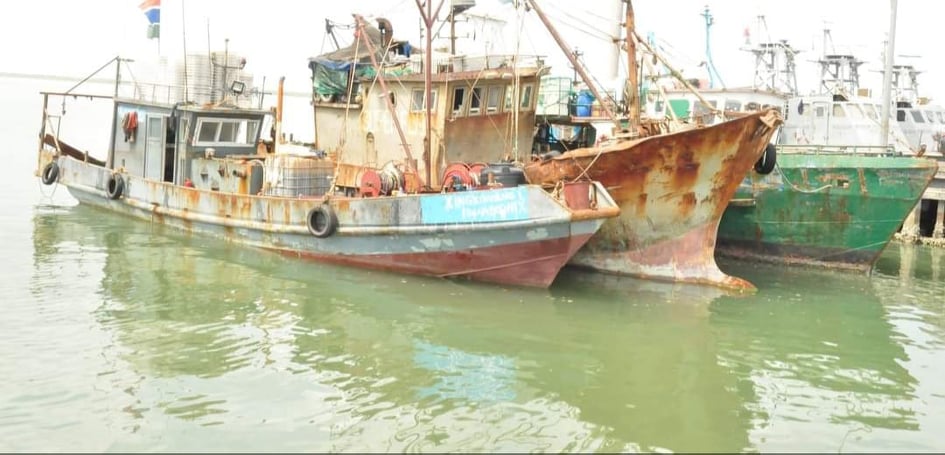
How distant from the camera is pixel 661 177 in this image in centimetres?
1516

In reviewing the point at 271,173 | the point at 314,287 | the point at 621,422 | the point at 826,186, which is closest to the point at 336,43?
the point at 271,173

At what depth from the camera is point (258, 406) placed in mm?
8352

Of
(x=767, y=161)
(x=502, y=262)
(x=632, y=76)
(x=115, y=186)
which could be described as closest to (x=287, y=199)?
(x=502, y=262)

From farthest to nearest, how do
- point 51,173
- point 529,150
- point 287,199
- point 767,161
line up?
1. point 51,173
2. point 529,150
3. point 287,199
4. point 767,161

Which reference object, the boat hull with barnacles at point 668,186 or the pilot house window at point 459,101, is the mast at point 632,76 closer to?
the boat hull with barnacles at point 668,186

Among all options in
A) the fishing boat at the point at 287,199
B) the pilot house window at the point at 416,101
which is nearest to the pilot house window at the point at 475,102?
the pilot house window at the point at 416,101

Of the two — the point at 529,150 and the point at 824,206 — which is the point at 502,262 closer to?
the point at 529,150

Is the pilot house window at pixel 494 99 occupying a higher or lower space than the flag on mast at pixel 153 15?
lower

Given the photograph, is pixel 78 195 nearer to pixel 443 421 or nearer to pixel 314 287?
pixel 314 287

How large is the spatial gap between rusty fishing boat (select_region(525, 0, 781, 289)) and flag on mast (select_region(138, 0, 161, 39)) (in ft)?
36.9

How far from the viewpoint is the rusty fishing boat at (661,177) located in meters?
14.8

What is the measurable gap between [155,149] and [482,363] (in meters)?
13.9

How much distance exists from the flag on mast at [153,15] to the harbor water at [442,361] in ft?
24.5

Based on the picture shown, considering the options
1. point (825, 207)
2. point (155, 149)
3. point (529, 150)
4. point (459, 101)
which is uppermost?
point (459, 101)
